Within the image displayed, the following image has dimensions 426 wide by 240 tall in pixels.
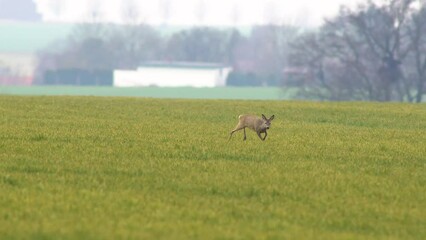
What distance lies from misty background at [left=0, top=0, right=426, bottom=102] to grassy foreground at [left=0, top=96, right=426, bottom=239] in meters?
65.3

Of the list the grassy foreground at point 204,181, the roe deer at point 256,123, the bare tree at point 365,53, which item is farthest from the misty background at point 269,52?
the roe deer at point 256,123

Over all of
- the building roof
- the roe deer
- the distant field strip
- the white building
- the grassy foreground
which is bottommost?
the distant field strip

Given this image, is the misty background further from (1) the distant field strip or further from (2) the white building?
(1) the distant field strip

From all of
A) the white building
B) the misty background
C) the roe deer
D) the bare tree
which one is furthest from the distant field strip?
the roe deer

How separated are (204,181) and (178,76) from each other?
416ft

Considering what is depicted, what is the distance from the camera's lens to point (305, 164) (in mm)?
19797

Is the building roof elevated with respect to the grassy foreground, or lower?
elevated

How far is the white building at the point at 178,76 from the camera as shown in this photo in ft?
468

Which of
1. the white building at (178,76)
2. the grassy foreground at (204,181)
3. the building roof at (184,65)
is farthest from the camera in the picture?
the building roof at (184,65)

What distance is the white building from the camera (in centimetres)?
14262

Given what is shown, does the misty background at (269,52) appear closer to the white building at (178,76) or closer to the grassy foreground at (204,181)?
the white building at (178,76)

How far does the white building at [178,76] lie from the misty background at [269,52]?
582 mm

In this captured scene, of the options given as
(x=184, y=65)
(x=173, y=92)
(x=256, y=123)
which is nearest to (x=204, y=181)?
(x=256, y=123)

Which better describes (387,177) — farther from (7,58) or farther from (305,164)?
(7,58)
